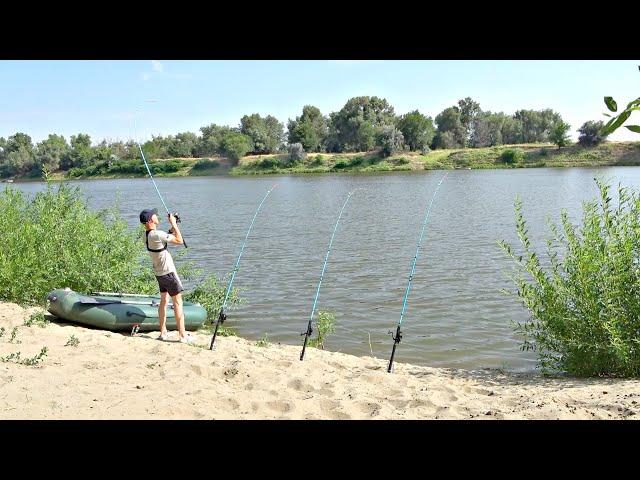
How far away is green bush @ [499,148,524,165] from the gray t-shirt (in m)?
65.9

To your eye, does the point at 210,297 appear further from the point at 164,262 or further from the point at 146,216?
the point at 146,216

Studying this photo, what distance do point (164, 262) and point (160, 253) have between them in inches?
5.0

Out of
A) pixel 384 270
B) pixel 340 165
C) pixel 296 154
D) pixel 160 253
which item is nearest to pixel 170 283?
pixel 160 253

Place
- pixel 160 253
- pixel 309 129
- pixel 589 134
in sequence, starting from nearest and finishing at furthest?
pixel 160 253, pixel 589 134, pixel 309 129

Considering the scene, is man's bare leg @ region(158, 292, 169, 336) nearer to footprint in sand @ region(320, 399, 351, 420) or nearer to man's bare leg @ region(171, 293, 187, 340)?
man's bare leg @ region(171, 293, 187, 340)

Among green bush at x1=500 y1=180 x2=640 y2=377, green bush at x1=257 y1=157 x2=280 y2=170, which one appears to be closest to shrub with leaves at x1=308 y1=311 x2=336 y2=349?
green bush at x1=500 y1=180 x2=640 y2=377

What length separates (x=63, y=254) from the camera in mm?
10055

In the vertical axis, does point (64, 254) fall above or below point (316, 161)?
below

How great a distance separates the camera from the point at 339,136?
10144 centimetres

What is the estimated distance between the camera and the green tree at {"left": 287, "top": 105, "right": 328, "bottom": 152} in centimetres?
9794

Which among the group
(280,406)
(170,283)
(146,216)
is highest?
(146,216)

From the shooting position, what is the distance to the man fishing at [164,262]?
776cm

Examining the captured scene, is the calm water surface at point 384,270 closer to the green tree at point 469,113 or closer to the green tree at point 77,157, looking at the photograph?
the green tree at point 77,157

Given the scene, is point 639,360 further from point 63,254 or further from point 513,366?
point 63,254
